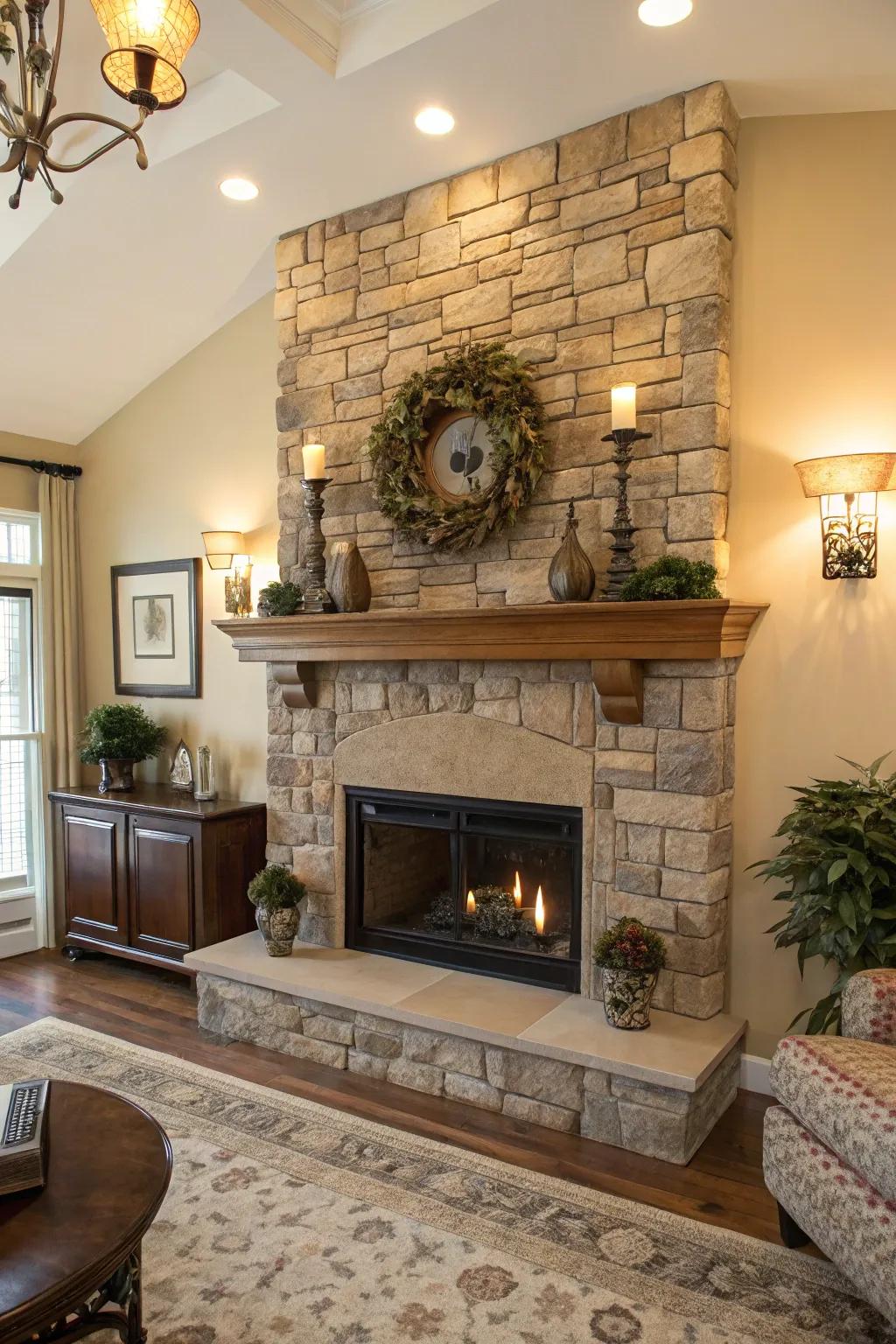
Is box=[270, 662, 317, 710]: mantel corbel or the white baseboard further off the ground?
box=[270, 662, 317, 710]: mantel corbel

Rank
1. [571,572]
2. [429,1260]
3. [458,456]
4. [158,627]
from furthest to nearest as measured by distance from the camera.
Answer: [158,627] → [458,456] → [571,572] → [429,1260]

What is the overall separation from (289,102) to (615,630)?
2.12 m

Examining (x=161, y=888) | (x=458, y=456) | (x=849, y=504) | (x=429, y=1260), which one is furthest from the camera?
(x=161, y=888)

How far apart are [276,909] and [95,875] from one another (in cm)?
140

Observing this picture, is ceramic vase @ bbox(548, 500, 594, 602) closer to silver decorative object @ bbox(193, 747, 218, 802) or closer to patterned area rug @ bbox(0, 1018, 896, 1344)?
patterned area rug @ bbox(0, 1018, 896, 1344)

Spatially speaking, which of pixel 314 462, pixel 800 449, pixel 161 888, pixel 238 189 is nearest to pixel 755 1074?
pixel 800 449

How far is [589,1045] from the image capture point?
9.74 feet

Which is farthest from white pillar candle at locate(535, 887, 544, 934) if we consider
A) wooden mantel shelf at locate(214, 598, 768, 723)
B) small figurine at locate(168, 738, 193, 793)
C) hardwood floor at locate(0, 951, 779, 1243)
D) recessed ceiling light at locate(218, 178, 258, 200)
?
recessed ceiling light at locate(218, 178, 258, 200)

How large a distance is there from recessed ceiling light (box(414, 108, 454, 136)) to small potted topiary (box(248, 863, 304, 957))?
291 cm

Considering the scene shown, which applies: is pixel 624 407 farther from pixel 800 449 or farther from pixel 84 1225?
pixel 84 1225

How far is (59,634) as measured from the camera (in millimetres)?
5254

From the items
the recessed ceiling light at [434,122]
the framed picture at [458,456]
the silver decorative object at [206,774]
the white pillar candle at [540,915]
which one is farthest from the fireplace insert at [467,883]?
the recessed ceiling light at [434,122]

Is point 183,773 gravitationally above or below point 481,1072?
above

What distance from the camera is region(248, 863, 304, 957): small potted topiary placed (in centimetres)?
388
